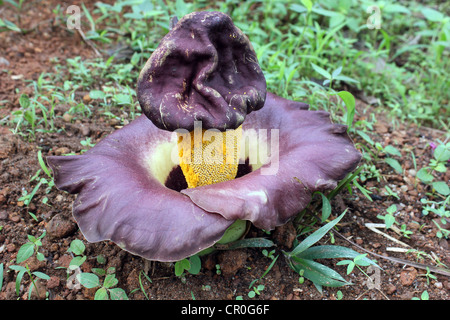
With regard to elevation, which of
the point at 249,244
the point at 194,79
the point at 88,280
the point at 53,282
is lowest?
the point at 53,282

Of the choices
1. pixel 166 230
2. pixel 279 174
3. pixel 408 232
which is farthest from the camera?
pixel 408 232

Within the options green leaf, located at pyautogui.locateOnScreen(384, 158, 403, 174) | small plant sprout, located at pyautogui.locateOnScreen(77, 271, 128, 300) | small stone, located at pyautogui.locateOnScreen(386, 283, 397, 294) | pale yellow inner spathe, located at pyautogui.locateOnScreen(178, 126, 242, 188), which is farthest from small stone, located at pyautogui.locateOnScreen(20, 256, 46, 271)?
green leaf, located at pyautogui.locateOnScreen(384, 158, 403, 174)

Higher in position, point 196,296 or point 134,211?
point 134,211

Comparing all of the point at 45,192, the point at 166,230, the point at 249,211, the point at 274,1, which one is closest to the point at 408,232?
the point at 249,211

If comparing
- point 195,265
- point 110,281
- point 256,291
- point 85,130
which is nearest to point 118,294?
point 110,281

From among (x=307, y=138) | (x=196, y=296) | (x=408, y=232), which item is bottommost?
(x=196, y=296)

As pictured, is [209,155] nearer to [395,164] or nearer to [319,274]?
[319,274]

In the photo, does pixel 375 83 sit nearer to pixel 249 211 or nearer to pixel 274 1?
pixel 274 1
